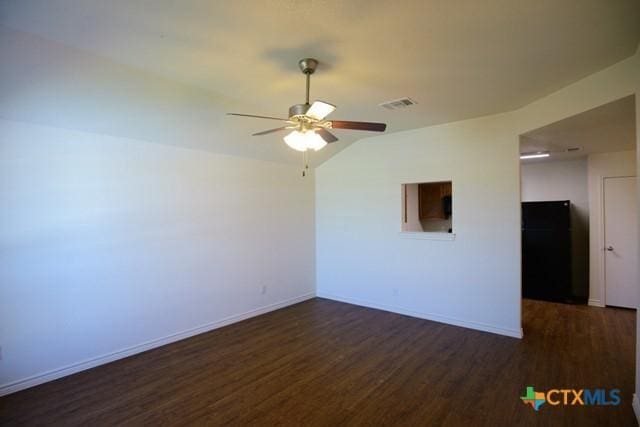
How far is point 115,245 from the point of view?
3.31 meters

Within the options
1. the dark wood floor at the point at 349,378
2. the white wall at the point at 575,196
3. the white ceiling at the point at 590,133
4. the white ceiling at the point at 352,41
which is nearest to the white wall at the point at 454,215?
the white ceiling at the point at 590,133

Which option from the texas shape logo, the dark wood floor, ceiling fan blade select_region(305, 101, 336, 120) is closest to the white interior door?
the dark wood floor

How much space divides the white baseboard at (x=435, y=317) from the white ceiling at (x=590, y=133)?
7.76 feet

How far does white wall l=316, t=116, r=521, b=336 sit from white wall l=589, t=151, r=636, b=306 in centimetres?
234

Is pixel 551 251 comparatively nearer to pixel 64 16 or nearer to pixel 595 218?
pixel 595 218

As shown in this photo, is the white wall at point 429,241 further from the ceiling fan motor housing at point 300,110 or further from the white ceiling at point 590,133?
the ceiling fan motor housing at point 300,110

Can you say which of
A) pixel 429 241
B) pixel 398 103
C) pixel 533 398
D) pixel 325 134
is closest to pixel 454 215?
pixel 429 241

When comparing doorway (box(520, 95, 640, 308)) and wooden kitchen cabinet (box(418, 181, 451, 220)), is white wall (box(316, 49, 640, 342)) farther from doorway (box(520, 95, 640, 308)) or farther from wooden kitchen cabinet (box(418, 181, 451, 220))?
wooden kitchen cabinet (box(418, 181, 451, 220))

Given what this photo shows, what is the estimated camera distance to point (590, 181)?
509 cm

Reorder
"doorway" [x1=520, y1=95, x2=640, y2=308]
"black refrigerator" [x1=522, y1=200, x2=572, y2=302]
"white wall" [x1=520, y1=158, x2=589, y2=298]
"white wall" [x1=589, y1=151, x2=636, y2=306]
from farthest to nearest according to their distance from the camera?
"white wall" [x1=520, y1=158, x2=589, y2=298] < "black refrigerator" [x1=522, y1=200, x2=572, y2=302] < "white wall" [x1=589, y1=151, x2=636, y2=306] < "doorway" [x1=520, y1=95, x2=640, y2=308]

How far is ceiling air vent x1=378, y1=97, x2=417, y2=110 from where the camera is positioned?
3.37m

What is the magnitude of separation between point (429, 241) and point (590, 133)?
2.24 metres

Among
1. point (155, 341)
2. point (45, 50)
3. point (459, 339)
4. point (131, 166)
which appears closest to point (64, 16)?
point (45, 50)

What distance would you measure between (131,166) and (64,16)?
5.67 ft
